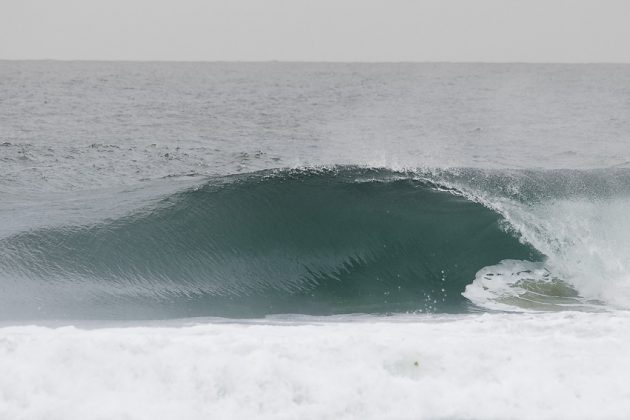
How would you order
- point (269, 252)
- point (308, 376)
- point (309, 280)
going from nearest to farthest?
point (308, 376)
point (309, 280)
point (269, 252)

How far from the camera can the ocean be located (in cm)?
496

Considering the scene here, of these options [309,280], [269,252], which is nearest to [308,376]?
[309,280]

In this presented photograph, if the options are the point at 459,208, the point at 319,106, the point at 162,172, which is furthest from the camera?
the point at 319,106

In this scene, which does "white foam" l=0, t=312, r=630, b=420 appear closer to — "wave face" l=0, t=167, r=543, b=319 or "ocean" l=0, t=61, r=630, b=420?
"ocean" l=0, t=61, r=630, b=420

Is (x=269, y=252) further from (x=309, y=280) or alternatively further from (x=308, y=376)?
(x=308, y=376)

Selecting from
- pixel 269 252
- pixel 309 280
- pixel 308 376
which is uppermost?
pixel 269 252

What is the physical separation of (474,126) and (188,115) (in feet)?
48.2

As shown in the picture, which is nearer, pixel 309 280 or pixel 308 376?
pixel 308 376

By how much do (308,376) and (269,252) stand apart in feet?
19.8

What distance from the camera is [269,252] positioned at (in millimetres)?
11055

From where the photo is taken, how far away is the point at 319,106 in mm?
39406

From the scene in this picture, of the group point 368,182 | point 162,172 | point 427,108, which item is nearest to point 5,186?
point 162,172

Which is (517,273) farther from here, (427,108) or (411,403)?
(427,108)

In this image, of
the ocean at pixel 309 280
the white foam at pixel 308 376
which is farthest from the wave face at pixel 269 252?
the white foam at pixel 308 376
